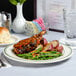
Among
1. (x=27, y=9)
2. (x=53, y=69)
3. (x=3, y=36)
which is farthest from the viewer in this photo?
(x=27, y=9)

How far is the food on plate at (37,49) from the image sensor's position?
116 centimetres

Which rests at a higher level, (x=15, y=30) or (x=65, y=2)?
(x=65, y=2)

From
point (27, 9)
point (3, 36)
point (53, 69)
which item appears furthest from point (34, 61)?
point (27, 9)

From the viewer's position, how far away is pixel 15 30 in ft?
5.50

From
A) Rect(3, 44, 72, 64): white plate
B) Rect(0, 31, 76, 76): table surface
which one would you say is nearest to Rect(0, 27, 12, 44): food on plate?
Rect(3, 44, 72, 64): white plate

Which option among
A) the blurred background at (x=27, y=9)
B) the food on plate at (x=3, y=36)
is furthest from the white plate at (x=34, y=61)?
the blurred background at (x=27, y=9)

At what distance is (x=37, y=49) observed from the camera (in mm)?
1188

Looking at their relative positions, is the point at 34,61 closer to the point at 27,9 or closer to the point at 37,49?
the point at 37,49

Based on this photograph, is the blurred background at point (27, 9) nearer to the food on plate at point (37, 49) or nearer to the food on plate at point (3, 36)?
the food on plate at point (3, 36)

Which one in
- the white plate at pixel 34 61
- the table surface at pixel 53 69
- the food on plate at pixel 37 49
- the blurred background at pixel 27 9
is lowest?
the table surface at pixel 53 69

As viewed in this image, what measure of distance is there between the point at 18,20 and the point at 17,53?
497 mm

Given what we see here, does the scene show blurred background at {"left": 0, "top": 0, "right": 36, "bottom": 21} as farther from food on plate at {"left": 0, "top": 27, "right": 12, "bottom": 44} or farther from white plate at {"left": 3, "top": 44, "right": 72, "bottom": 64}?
white plate at {"left": 3, "top": 44, "right": 72, "bottom": 64}

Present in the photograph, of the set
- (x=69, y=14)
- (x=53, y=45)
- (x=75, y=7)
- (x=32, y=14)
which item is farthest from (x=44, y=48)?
(x=32, y=14)

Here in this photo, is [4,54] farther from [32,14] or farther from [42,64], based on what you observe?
[32,14]
